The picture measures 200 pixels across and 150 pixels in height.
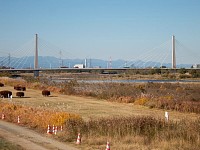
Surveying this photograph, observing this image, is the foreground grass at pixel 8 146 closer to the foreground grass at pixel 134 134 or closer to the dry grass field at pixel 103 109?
the foreground grass at pixel 134 134

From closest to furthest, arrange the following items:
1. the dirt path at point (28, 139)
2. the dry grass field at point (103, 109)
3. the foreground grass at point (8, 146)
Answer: the foreground grass at point (8, 146)
the dirt path at point (28, 139)
the dry grass field at point (103, 109)

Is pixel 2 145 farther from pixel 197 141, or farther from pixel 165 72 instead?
pixel 165 72

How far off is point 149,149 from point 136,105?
2670 cm

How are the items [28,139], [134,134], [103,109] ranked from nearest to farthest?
1. [134,134]
2. [28,139]
3. [103,109]

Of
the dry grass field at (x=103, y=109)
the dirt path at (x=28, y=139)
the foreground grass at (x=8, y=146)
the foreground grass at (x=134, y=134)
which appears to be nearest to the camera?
the foreground grass at (x=8, y=146)

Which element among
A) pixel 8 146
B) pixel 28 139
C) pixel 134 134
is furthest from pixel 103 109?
pixel 8 146

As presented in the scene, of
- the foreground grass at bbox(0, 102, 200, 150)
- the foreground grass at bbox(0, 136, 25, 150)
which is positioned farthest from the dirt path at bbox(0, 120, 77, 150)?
the foreground grass at bbox(0, 102, 200, 150)

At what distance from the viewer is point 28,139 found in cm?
1873

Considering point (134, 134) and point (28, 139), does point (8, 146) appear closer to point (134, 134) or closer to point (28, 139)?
point (28, 139)

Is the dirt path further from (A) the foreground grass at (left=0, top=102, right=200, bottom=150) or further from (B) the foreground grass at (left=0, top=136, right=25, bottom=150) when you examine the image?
(A) the foreground grass at (left=0, top=102, right=200, bottom=150)

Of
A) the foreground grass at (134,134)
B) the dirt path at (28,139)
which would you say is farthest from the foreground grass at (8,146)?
the foreground grass at (134,134)

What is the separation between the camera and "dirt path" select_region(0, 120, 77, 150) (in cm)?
1630

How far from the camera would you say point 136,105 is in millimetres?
41812

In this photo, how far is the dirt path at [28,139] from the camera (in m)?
16.3
